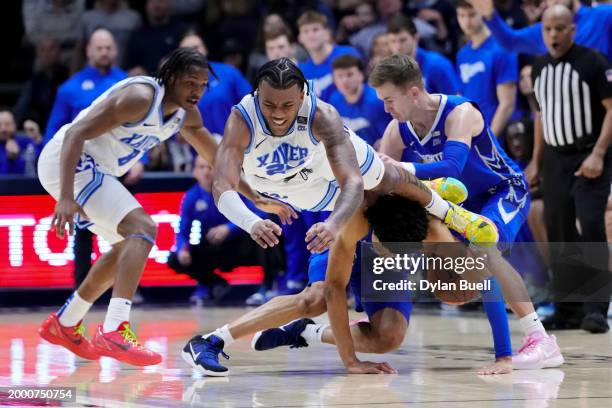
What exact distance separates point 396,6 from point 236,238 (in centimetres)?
346

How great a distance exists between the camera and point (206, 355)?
600 cm

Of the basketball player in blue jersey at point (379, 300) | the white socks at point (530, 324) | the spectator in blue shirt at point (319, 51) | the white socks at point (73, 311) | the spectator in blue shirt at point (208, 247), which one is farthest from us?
the spectator in blue shirt at point (319, 51)

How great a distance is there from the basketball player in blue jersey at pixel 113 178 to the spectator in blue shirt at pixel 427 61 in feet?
10.5

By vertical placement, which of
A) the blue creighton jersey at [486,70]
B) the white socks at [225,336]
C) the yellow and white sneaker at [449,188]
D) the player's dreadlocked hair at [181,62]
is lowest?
the white socks at [225,336]

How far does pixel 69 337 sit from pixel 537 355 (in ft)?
8.55

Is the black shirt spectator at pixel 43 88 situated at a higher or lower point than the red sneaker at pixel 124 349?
higher

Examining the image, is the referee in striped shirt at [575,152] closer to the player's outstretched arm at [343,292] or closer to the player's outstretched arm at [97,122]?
the player's outstretched arm at [343,292]

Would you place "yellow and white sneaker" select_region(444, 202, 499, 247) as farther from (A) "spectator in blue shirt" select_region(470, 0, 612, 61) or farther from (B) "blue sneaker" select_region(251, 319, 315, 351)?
(A) "spectator in blue shirt" select_region(470, 0, 612, 61)

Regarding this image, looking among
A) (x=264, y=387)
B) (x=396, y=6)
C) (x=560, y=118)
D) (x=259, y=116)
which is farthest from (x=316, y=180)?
(x=396, y=6)

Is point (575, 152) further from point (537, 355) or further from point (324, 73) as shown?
point (324, 73)

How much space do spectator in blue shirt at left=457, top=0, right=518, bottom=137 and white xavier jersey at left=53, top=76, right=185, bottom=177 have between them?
Answer: 357 cm

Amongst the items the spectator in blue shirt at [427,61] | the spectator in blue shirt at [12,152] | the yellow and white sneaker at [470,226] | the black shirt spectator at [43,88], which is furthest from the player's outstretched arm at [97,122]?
the black shirt spectator at [43,88]

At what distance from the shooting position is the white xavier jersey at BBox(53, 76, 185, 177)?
6.81m

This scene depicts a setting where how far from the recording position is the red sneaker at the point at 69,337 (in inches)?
267
